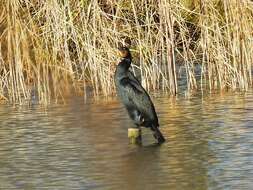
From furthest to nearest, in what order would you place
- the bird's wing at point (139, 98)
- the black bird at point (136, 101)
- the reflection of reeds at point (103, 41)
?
the reflection of reeds at point (103, 41), the bird's wing at point (139, 98), the black bird at point (136, 101)

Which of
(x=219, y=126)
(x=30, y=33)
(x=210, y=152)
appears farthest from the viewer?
(x=30, y=33)

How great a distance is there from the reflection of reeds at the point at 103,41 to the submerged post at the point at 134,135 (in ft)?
13.9

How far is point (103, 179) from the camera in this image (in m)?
10.7

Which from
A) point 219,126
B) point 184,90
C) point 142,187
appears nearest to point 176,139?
point 219,126

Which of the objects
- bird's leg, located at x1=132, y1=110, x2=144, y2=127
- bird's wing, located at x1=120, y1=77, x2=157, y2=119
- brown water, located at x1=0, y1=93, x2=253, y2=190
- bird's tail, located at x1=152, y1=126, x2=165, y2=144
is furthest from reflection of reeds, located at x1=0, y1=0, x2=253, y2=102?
bird's tail, located at x1=152, y1=126, x2=165, y2=144

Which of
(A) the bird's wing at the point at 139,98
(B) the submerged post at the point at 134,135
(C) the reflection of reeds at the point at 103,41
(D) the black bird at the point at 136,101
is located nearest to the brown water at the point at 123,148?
(B) the submerged post at the point at 134,135

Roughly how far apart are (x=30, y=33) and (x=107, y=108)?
6.37 feet

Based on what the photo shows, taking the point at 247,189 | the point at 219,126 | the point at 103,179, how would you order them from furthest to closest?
1. the point at 219,126
2. the point at 103,179
3. the point at 247,189

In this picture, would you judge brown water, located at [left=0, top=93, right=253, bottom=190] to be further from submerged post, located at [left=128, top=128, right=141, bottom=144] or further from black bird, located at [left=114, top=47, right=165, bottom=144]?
black bird, located at [left=114, top=47, right=165, bottom=144]

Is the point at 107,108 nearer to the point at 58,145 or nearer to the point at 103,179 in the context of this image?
the point at 58,145

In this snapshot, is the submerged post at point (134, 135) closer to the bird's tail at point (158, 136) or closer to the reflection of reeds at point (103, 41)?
the bird's tail at point (158, 136)

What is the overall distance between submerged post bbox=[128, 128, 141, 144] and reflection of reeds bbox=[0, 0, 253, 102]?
166 inches

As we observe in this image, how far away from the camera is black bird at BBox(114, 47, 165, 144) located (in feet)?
43.3

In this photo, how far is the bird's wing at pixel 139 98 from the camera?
1337cm
